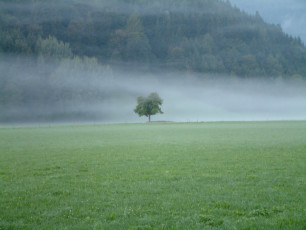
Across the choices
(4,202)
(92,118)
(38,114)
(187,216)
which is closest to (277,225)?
(187,216)

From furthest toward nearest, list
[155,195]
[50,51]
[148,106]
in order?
[50,51] → [148,106] → [155,195]

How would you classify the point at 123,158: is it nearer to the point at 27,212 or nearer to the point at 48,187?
the point at 48,187

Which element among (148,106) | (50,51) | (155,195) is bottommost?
(155,195)

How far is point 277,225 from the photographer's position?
21.7ft

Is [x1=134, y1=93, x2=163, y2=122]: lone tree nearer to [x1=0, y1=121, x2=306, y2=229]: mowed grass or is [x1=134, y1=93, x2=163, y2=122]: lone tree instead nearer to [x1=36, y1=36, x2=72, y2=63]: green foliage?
[x1=36, y1=36, x2=72, y2=63]: green foliage

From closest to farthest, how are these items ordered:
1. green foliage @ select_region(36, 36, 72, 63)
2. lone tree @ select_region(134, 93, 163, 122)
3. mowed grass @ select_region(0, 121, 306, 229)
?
mowed grass @ select_region(0, 121, 306, 229)
lone tree @ select_region(134, 93, 163, 122)
green foliage @ select_region(36, 36, 72, 63)

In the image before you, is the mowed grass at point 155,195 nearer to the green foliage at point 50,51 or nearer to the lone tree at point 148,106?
the lone tree at point 148,106

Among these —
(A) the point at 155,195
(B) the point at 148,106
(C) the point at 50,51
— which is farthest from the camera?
(C) the point at 50,51

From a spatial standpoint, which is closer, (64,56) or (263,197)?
(263,197)

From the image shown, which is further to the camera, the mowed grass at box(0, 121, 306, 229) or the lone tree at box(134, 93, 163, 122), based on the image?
the lone tree at box(134, 93, 163, 122)

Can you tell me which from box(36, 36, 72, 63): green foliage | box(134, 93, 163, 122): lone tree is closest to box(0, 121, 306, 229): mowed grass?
box(134, 93, 163, 122): lone tree

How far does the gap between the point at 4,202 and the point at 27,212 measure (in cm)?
138

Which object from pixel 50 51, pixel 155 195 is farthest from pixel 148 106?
pixel 50 51

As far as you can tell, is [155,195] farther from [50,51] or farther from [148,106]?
[50,51]
